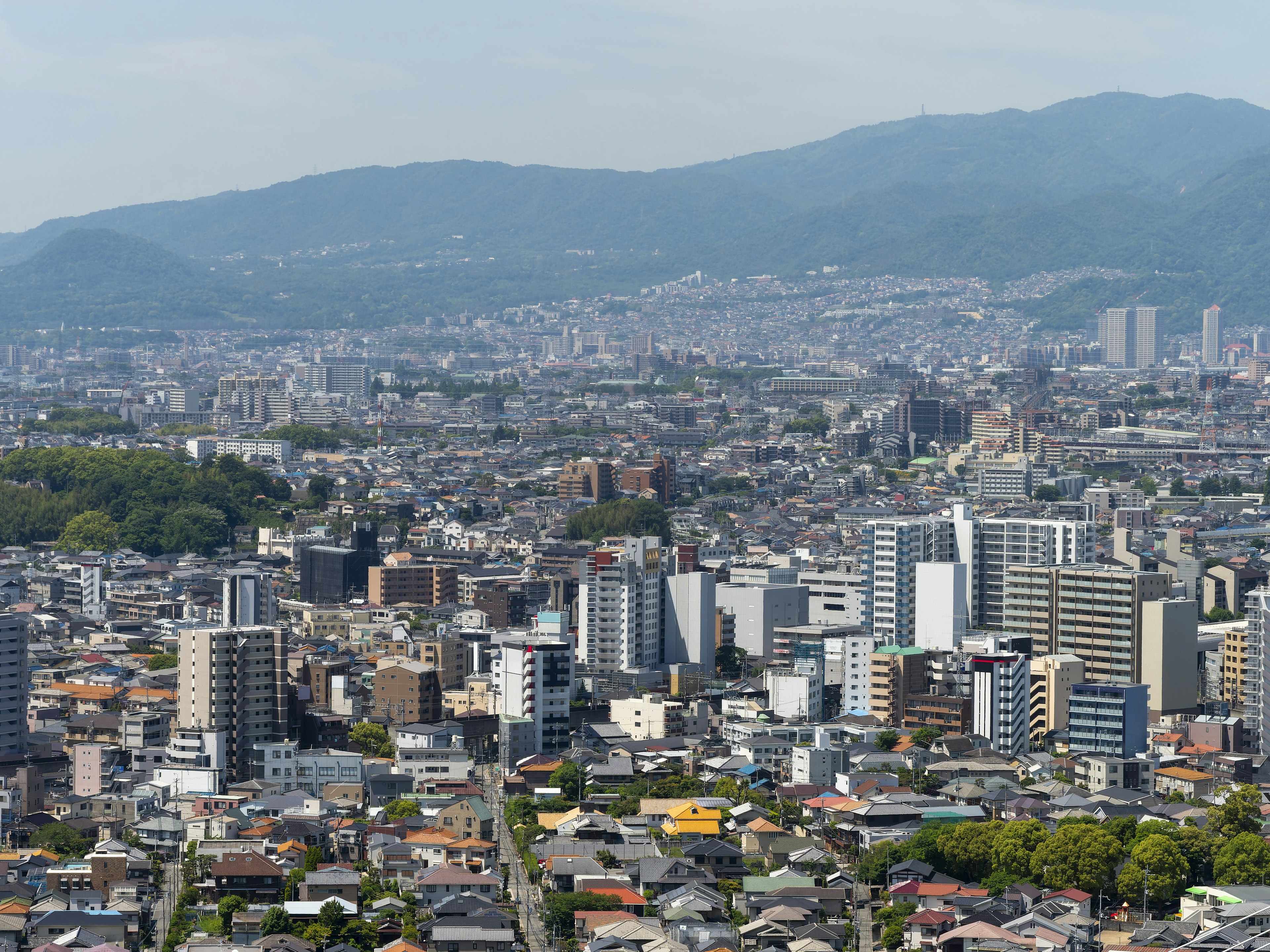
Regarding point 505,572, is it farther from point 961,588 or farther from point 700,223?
point 700,223

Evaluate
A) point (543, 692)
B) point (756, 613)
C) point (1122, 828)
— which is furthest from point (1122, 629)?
point (1122, 828)

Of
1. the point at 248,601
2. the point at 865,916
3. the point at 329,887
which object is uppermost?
the point at 248,601

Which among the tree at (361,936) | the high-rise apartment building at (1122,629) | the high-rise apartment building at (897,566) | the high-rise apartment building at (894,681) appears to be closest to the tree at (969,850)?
the tree at (361,936)

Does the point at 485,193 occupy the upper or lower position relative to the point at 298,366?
upper

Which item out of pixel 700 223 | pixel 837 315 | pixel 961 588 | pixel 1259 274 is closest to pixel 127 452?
pixel 961 588

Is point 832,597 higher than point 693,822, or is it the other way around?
point 832,597

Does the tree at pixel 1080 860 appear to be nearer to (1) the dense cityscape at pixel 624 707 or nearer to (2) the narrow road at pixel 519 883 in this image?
(1) the dense cityscape at pixel 624 707

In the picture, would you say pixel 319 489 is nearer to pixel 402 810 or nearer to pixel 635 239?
pixel 402 810
